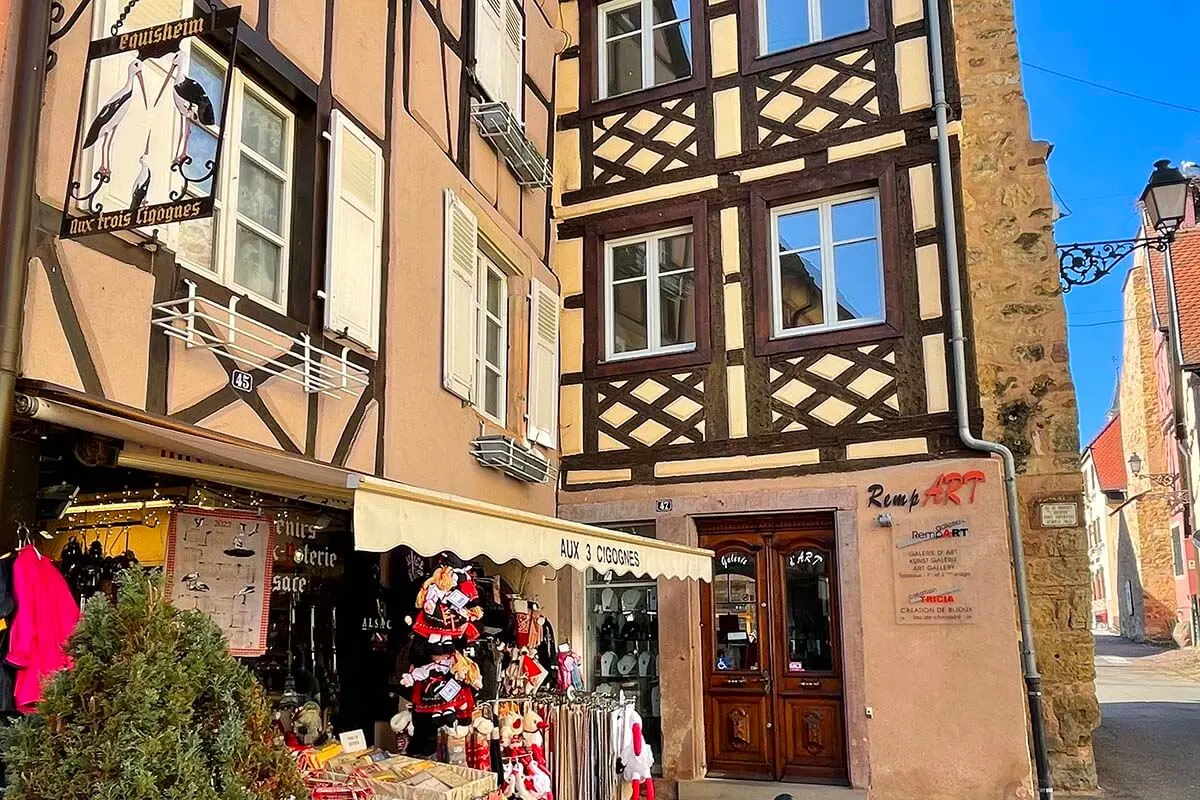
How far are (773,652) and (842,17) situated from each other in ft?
18.5

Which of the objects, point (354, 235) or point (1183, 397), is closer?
point (354, 235)

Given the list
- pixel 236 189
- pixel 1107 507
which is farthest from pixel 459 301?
pixel 1107 507

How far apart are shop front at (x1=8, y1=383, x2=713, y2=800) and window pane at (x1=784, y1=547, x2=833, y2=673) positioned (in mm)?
1416

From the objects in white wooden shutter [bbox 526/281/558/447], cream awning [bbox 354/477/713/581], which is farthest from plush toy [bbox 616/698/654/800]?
white wooden shutter [bbox 526/281/558/447]

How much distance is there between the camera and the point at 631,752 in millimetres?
6711

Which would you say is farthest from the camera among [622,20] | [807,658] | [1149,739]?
[1149,739]

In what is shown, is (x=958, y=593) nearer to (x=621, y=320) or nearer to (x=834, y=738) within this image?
(x=834, y=738)

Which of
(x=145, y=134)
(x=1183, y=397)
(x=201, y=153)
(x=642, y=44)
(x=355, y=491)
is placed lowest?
(x=355, y=491)

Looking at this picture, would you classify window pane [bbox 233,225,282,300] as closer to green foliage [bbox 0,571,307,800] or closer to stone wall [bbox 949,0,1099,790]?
green foliage [bbox 0,571,307,800]

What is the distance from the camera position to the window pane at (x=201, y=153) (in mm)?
4055

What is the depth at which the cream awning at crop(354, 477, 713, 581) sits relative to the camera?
13.6 feet

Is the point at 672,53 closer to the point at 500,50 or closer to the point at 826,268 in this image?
the point at 500,50

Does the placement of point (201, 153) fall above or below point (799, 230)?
below

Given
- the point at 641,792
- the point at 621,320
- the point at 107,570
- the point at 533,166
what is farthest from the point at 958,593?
the point at 107,570
